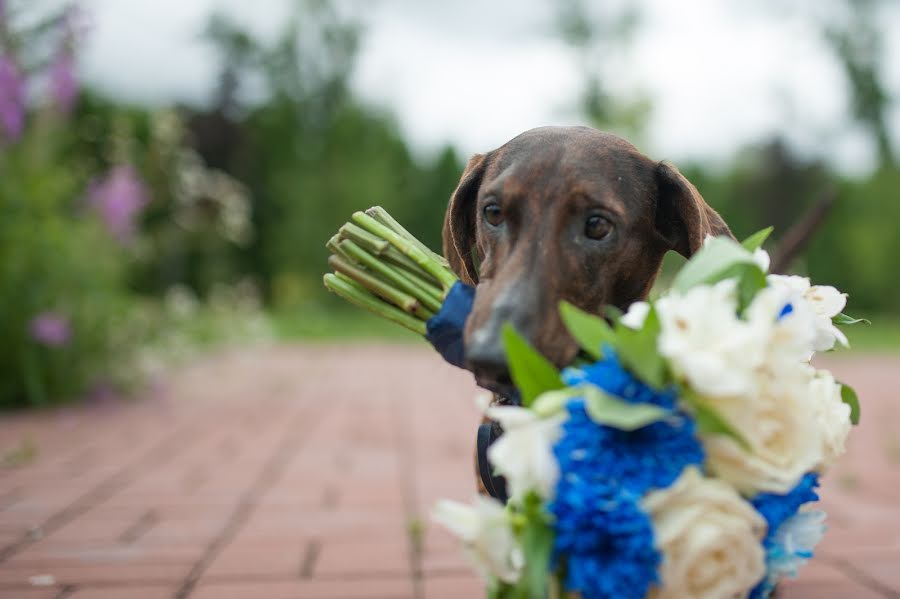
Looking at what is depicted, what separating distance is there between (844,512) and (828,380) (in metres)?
2.47

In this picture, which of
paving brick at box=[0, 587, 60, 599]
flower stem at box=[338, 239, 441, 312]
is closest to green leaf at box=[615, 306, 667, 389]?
flower stem at box=[338, 239, 441, 312]

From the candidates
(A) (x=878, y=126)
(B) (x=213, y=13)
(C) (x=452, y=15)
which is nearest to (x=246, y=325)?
(C) (x=452, y=15)

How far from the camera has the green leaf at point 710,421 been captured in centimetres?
124

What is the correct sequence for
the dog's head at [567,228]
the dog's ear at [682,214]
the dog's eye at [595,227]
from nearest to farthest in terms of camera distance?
the dog's head at [567,228]
the dog's eye at [595,227]
the dog's ear at [682,214]

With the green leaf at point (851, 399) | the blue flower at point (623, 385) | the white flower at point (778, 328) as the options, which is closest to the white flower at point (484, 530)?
the blue flower at point (623, 385)

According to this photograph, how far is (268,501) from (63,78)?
12.9ft

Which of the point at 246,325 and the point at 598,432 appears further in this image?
the point at 246,325

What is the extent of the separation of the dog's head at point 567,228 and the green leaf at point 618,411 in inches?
12.8

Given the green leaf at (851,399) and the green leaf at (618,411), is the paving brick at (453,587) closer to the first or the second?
the green leaf at (851,399)

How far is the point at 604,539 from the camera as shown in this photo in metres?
1.23

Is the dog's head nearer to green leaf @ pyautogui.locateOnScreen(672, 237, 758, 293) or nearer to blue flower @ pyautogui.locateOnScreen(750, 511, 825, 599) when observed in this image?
green leaf @ pyautogui.locateOnScreen(672, 237, 758, 293)

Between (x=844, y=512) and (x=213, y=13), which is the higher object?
(x=213, y=13)

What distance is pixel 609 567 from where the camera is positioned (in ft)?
3.99

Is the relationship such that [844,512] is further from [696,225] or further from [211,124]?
[211,124]
